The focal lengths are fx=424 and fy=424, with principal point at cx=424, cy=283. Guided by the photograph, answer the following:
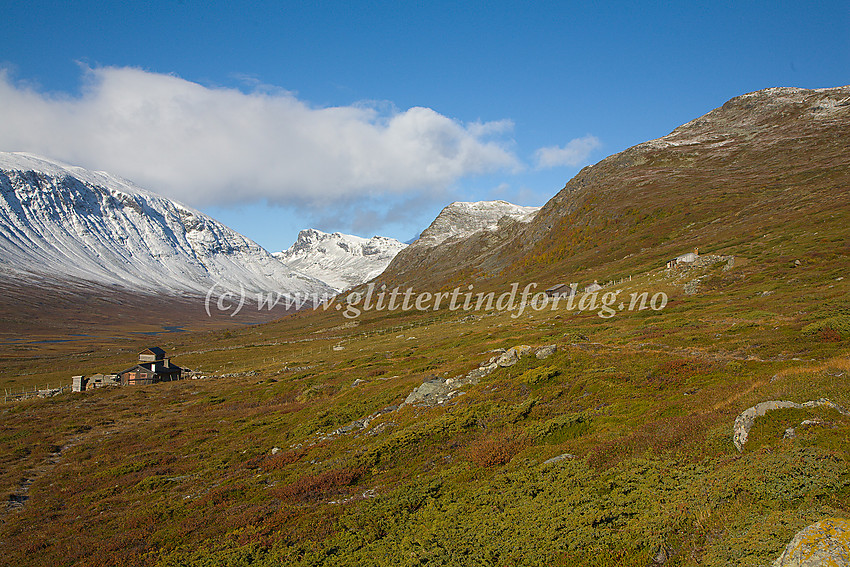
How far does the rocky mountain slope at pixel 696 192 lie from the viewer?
84188 mm

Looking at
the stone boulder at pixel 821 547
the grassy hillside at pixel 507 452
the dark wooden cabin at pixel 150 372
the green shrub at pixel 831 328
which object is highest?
the green shrub at pixel 831 328

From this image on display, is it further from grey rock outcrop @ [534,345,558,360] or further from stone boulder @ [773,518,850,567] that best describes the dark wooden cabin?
stone boulder @ [773,518,850,567]

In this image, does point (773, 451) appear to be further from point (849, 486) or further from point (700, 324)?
point (700, 324)

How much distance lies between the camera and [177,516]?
19891 mm

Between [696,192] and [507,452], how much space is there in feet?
409

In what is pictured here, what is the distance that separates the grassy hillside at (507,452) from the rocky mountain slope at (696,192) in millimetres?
24485

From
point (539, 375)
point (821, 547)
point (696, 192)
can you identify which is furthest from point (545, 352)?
point (696, 192)

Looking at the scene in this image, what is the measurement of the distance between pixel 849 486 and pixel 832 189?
9952cm

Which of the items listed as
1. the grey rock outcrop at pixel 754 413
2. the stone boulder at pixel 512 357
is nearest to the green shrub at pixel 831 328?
the grey rock outcrop at pixel 754 413

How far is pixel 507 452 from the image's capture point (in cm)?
1761

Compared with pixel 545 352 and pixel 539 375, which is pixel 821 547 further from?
pixel 545 352

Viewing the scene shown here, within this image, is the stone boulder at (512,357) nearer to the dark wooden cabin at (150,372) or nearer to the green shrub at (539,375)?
the green shrub at (539,375)

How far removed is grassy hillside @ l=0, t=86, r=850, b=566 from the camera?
10.4 meters

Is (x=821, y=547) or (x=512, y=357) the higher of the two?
(x=821, y=547)
